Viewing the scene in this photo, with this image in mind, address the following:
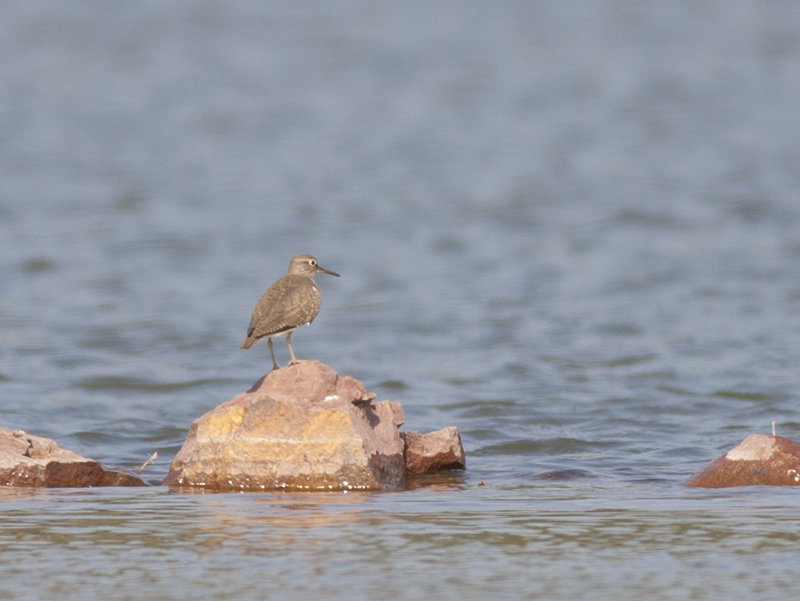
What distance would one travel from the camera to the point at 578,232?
85.8 feet

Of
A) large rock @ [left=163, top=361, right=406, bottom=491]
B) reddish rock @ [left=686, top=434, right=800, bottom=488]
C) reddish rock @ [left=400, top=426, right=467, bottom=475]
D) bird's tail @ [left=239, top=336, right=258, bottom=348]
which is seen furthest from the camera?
reddish rock @ [left=400, top=426, right=467, bottom=475]

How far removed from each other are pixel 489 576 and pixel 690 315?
13.3 m

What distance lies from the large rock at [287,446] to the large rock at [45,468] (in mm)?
451

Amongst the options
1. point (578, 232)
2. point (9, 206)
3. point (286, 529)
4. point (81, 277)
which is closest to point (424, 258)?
point (578, 232)

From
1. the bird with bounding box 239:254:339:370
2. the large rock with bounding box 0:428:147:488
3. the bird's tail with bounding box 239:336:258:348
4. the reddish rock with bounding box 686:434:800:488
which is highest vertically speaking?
the bird with bounding box 239:254:339:370

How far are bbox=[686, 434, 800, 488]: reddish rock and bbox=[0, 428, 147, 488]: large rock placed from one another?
411cm

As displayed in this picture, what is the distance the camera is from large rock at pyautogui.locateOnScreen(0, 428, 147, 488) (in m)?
9.38

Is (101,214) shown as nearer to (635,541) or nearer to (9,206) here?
(9,206)

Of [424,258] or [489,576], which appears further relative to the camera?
[424,258]

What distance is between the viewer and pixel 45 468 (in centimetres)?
939

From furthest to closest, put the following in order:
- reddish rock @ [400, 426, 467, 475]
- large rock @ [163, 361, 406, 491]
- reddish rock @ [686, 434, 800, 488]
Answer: reddish rock @ [400, 426, 467, 475] < reddish rock @ [686, 434, 800, 488] < large rock @ [163, 361, 406, 491]

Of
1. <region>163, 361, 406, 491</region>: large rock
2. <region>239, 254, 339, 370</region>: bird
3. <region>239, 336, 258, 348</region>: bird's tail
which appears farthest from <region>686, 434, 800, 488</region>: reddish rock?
<region>239, 336, 258, 348</region>: bird's tail

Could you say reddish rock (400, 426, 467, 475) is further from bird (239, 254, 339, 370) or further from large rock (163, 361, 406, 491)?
bird (239, 254, 339, 370)

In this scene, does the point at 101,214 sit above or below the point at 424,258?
above
